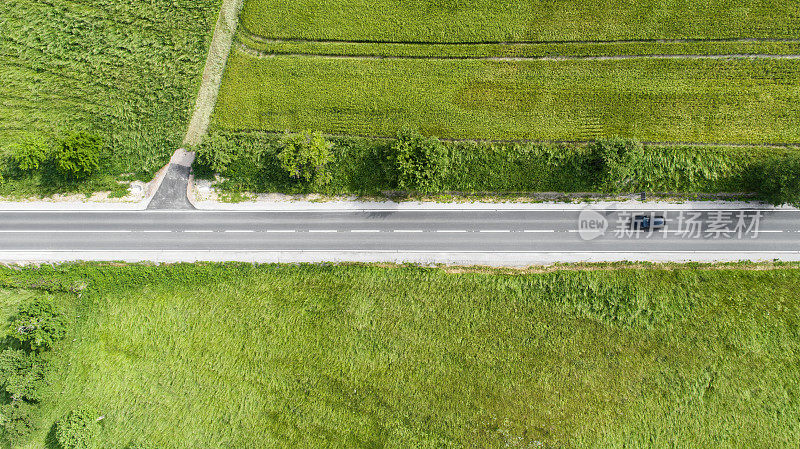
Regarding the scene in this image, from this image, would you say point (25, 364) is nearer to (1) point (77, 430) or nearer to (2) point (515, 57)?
(1) point (77, 430)

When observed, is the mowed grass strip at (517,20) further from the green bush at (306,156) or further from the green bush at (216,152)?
the green bush at (216,152)

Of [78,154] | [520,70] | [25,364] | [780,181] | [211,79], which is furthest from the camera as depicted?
[211,79]

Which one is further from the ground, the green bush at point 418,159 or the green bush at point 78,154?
the green bush at point 418,159

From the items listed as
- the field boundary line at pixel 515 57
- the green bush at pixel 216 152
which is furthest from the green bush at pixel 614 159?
the green bush at pixel 216 152

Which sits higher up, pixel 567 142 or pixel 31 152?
pixel 567 142

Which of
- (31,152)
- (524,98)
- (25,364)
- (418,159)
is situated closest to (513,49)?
(524,98)
